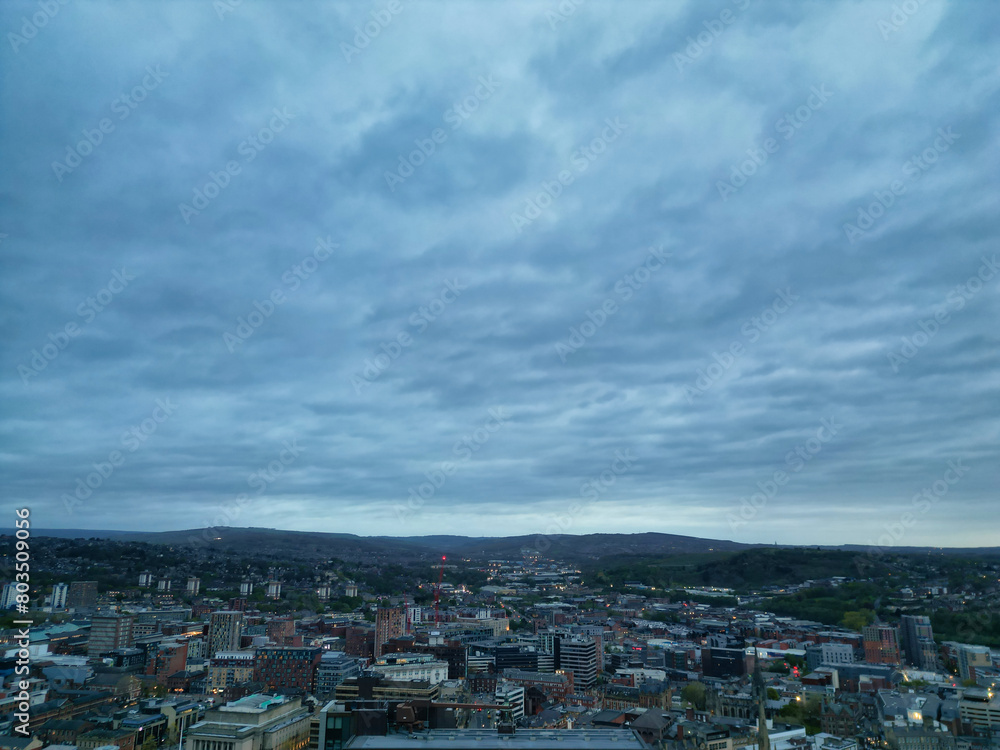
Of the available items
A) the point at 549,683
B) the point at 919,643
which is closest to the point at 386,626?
the point at 549,683

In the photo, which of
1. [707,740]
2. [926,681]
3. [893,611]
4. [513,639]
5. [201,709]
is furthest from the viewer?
[893,611]

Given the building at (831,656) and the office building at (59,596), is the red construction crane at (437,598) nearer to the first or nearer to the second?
the building at (831,656)

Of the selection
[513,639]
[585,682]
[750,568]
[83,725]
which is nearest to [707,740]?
[585,682]

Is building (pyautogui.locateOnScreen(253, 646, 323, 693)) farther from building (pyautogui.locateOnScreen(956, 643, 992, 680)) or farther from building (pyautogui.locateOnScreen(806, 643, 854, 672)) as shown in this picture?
building (pyautogui.locateOnScreen(956, 643, 992, 680))

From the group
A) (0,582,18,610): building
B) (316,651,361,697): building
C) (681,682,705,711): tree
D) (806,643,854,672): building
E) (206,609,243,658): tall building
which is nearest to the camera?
(316,651,361,697): building

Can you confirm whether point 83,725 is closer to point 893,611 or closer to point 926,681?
point 926,681

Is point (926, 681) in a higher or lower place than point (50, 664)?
lower

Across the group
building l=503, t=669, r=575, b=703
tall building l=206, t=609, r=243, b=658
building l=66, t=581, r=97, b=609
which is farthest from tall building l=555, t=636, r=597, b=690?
building l=66, t=581, r=97, b=609
